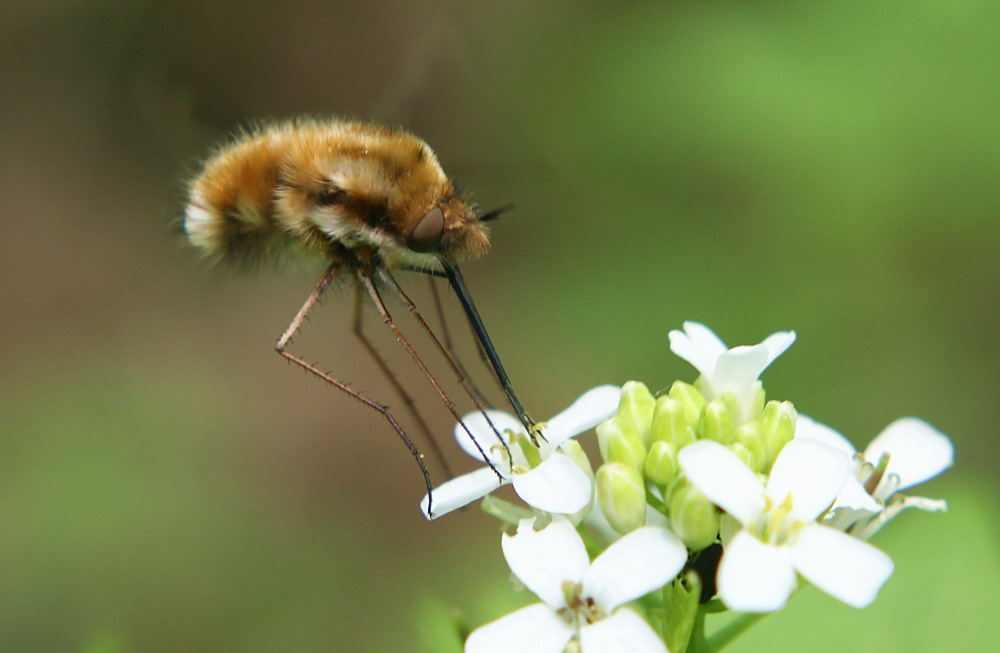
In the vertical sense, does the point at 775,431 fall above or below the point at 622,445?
below

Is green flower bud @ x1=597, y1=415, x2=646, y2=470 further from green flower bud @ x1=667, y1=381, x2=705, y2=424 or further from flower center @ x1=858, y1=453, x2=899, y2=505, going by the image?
flower center @ x1=858, y1=453, x2=899, y2=505

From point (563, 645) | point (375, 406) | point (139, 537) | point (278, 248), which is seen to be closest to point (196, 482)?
point (139, 537)

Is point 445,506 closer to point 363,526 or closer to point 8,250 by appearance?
point 363,526

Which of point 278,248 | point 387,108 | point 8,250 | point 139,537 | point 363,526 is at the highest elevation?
point 8,250

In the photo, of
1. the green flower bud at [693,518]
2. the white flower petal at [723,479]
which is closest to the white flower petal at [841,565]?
the white flower petal at [723,479]

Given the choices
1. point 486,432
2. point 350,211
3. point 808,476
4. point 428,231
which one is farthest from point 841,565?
point 350,211

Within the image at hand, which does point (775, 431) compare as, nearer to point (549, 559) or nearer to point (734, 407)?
point (734, 407)

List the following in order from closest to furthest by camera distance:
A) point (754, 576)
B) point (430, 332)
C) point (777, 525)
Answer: point (754, 576) → point (777, 525) → point (430, 332)
